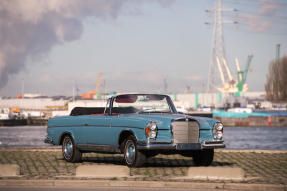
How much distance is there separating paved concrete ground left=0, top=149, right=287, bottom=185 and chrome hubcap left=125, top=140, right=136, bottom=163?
0.43 meters

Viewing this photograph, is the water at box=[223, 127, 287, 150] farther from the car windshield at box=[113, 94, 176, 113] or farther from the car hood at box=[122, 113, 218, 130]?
the car hood at box=[122, 113, 218, 130]

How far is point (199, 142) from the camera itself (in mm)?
14961

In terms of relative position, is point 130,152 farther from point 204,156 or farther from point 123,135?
point 204,156

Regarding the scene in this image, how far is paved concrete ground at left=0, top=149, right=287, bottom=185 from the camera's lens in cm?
1325

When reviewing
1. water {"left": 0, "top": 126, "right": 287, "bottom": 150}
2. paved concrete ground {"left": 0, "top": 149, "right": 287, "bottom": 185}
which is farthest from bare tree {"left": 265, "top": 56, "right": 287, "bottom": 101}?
paved concrete ground {"left": 0, "top": 149, "right": 287, "bottom": 185}

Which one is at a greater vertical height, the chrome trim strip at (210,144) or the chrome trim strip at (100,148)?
the chrome trim strip at (210,144)

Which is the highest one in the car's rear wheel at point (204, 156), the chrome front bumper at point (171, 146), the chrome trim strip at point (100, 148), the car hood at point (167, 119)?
the car hood at point (167, 119)

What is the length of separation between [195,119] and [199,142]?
57 centimetres

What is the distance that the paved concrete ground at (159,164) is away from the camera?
43.5 feet

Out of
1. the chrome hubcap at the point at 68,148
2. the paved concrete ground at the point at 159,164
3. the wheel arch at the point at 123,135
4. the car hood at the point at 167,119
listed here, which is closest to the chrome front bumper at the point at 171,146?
the car hood at the point at 167,119

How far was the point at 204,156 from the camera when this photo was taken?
1583 cm

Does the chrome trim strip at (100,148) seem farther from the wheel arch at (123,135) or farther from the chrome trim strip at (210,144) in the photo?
the chrome trim strip at (210,144)

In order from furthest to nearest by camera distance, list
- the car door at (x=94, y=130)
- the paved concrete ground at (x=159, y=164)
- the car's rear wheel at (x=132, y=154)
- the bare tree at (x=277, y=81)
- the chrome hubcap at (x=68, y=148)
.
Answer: the bare tree at (x=277, y=81)
the chrome hubcap at (x=68, y=148)
the car door at (x=94, y=130)
the car's rear wheel at (x=132, y=154)
the paved concrete ground at (x=159, y=164)

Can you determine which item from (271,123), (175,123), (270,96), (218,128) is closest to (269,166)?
(218,128)
